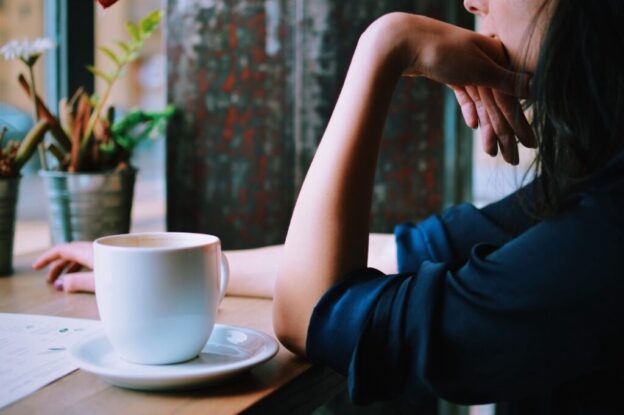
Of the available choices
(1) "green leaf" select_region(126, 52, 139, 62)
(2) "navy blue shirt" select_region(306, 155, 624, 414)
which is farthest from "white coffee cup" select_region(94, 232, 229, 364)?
(1) "green leaf" select_region(126, 52, 139, 62)

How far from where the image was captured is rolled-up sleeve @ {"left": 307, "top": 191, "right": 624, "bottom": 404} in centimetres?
63

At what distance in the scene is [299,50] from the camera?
161 cm

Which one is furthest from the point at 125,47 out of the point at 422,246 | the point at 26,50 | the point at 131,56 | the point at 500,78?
the point at 500,78

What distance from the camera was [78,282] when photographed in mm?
1019

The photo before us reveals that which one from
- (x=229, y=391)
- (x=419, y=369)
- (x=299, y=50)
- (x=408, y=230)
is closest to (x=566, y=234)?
(x=419, y=369)

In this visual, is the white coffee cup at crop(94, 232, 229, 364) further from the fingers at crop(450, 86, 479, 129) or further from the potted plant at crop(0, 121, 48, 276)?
the potted plant at crop(0, 121, 48, 276)

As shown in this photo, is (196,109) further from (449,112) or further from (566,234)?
(566,234)

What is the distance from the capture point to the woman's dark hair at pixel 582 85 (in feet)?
2.32

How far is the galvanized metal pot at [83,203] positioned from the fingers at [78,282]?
0.80 feet

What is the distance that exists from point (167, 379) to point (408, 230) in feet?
1.79

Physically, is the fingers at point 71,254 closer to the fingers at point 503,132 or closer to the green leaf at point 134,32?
the green leaf at point 134,32

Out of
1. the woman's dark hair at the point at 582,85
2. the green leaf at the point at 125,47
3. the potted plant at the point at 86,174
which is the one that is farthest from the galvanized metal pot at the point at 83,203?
the woman's dark hair at the point at 582,85

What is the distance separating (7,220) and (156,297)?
2.25ft

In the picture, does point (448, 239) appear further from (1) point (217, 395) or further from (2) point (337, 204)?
(1) point (217, 395)
